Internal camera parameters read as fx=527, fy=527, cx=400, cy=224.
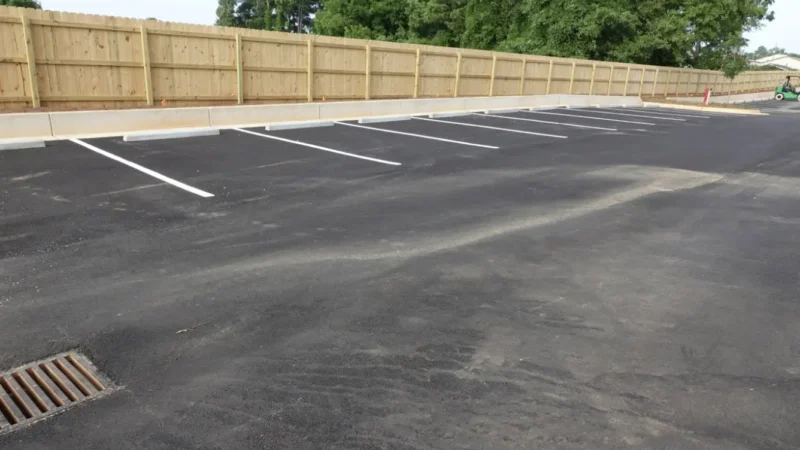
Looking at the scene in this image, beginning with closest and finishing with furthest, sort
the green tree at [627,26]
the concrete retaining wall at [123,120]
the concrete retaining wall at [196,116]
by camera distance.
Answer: the concrete retaining wall at [196,116]
the concrete retaining wall at [123,120]
the green tree at [627,26]

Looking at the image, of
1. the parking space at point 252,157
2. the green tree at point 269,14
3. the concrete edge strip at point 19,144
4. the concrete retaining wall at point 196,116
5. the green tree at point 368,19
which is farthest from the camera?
the green tree at point 269,14

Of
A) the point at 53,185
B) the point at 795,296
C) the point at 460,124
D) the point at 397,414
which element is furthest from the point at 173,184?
the point at 460,124

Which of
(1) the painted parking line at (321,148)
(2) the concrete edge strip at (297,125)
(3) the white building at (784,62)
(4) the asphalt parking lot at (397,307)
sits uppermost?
(3) the white building at (784,62)

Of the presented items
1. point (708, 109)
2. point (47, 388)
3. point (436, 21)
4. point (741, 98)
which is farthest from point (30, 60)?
point (741, 98)

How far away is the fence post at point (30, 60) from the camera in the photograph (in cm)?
1045

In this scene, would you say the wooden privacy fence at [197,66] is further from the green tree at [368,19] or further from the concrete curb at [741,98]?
the green tree at [368,19]

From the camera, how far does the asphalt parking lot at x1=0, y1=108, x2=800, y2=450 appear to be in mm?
2734

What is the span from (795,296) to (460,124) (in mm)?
11825

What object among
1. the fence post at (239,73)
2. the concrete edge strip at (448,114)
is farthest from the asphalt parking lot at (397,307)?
the concrete edge strip at (448,114)

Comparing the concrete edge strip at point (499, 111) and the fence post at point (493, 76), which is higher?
the fence post at point (493, 76)

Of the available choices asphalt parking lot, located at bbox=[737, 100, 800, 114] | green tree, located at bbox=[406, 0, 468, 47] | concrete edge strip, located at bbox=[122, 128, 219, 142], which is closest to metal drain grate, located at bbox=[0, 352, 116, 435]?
concrete edge strip, located at bbox=[122, 128, 219, 142]

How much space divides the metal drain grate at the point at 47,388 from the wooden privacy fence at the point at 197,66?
33.1 feet

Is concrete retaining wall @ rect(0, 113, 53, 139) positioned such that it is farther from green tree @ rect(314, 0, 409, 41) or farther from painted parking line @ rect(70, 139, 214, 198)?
green tree @ rect(314, 0, 409, 41)

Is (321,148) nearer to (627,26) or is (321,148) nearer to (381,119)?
(381,119)
